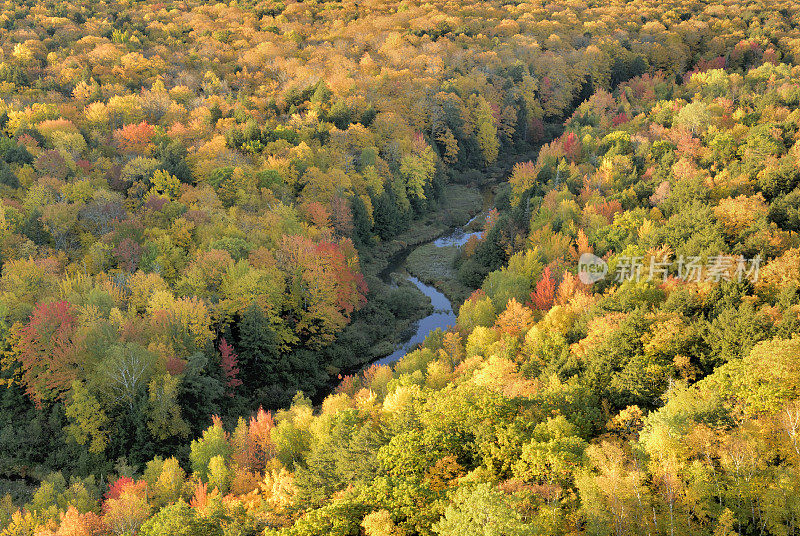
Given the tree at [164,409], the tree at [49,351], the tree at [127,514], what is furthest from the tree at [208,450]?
the tree at [49,351]

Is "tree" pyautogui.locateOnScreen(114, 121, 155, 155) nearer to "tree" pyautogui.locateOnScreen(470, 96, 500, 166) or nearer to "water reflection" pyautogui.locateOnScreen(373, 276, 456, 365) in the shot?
"water reflection" pyautogui.locateOnScreen(373, 276, 456, 365)

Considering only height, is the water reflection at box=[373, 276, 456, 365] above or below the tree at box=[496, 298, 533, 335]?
below

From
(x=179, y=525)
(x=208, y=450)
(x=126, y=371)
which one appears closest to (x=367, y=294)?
(x=126, y=371)

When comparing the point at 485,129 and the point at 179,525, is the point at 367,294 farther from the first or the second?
the point at 485,129

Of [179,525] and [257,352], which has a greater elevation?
[179,525]

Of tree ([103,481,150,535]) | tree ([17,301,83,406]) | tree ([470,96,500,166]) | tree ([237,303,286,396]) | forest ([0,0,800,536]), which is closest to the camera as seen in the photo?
forest ([0,0,800,536])

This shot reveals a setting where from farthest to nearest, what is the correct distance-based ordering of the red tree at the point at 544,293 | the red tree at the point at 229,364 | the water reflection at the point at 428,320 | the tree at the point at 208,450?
the water reflection at the point at 428,320 → the red tree at the point at 544,293 → the red tree at the point at 229,364 → the tree at the point at 208,450

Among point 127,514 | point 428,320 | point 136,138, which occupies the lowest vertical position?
point 428,320

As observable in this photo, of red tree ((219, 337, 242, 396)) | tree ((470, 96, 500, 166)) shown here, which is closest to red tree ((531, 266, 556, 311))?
red tree ((219, 337, 242, 396))

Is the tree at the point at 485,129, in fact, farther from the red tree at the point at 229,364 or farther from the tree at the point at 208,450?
the tree at the point at 208,450
